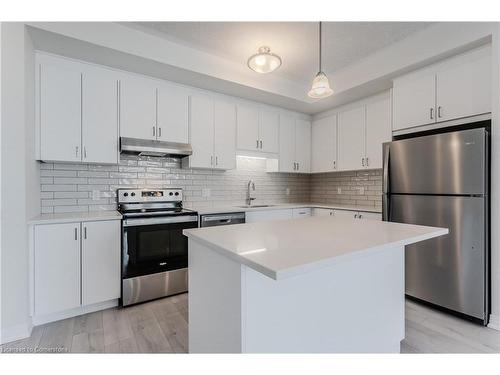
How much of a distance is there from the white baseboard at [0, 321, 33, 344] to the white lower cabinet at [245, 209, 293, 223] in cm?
223

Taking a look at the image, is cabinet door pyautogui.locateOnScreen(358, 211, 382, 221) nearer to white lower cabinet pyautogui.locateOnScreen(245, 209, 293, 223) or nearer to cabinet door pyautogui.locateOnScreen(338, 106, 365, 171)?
cabinet door pyautogui.locateOnScreen(338, 106, 365, 171)

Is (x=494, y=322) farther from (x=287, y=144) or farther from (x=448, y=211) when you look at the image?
A: (x=287, y=144)

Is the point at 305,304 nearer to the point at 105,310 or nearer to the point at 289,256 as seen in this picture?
the point at 289,256

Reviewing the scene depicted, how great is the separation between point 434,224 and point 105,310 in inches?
126

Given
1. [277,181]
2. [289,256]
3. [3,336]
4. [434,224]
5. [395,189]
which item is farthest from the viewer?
[277,181]

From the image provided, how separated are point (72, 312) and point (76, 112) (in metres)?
1.87

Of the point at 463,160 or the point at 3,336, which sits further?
the point at 463,160

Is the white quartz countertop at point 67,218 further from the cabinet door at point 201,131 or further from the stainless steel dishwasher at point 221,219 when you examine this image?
the cabinet door at point 201,131

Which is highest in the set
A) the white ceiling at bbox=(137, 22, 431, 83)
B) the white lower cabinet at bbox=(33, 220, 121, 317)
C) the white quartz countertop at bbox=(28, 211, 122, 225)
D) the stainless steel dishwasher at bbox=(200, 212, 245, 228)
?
the white ceiling at bbox=(137, 22, 431, 83)

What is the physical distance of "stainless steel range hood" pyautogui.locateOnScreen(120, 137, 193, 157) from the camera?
107 inches

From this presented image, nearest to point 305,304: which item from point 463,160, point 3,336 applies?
point 463,160

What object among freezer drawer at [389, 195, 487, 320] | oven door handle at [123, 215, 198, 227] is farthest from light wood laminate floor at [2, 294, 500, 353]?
oven door handle at [123, 215, 198, 227]

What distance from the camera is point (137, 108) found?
284cm

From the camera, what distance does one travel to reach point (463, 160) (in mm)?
2213
